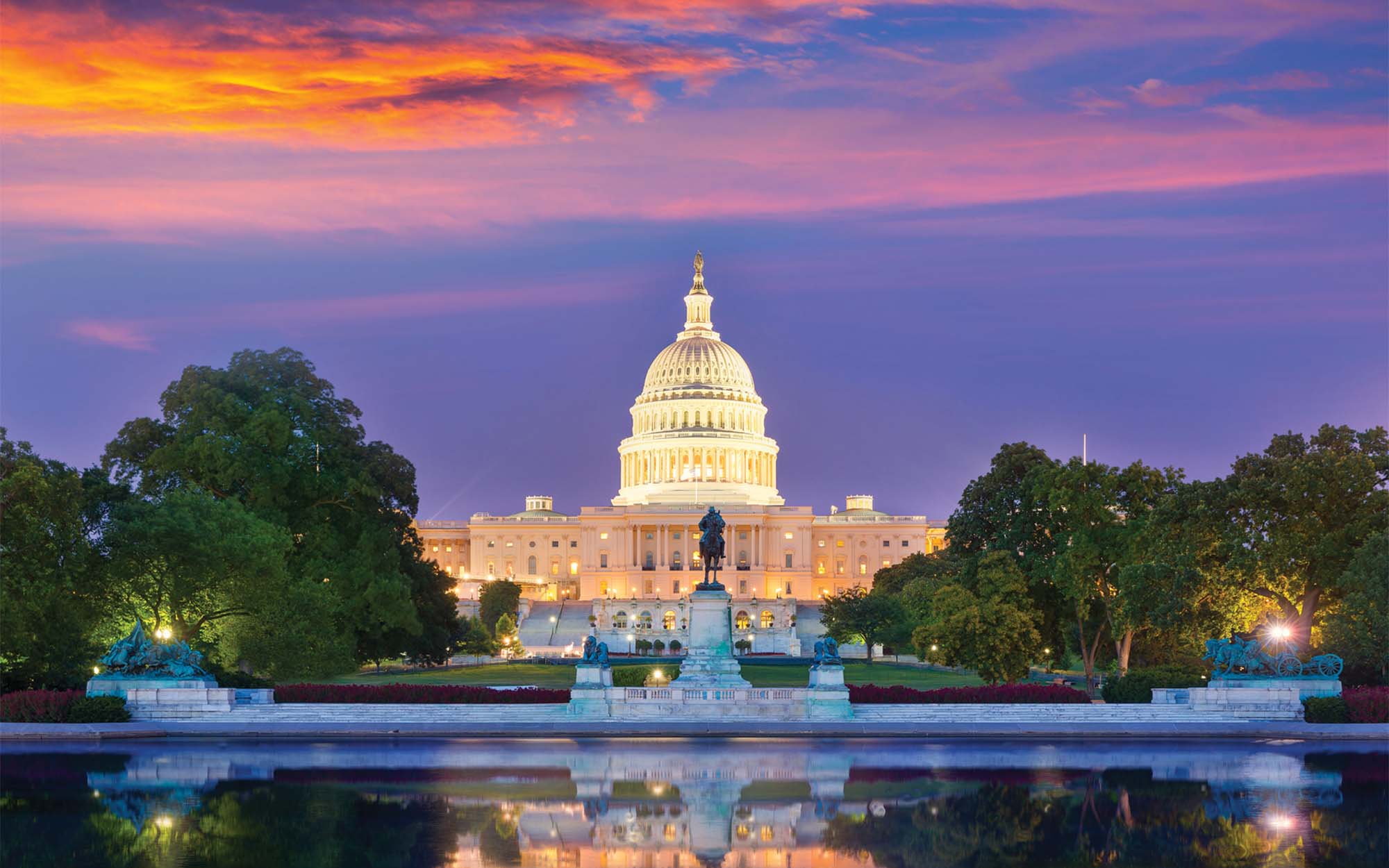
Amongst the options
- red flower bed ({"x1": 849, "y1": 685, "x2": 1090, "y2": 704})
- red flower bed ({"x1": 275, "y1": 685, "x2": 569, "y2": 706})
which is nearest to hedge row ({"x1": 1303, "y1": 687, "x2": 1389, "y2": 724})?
red flower bed ({"x1": 849, "y1": 685, "x2": 1090, "y2": 704})

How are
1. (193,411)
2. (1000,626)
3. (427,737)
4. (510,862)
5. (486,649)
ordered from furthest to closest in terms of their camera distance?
(486,649), (193,411), (1000,626), (427,737), (510,862)

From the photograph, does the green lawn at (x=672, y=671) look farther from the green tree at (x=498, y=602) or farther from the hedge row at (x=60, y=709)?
the green tree at (x=498, y=602)

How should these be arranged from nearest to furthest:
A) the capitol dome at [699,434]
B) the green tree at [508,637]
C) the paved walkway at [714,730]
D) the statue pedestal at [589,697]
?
the paved walkway at [714,730]
the statue pedestal at [589,697]
the green tree at [508,637]
the capitol dome at [699,434]

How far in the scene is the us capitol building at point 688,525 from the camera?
547 ft

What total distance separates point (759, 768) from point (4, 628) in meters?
22.0

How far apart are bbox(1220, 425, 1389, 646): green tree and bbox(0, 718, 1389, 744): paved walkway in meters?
9.73

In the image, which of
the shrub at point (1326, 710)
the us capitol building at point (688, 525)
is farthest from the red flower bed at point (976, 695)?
the us capitol building at point (688, 525)

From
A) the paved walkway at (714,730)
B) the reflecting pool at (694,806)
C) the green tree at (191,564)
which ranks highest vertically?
the green tree at (191,564)

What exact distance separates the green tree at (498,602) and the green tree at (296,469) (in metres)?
56.2

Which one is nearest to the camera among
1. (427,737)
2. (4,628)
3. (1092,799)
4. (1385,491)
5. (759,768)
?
(1092,799)

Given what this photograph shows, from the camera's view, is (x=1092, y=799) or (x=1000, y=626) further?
(x=1000, y=626)

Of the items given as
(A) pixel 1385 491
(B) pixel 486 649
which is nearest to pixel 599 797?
(A) pixel 1385 491

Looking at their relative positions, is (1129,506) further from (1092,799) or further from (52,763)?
(52,763)

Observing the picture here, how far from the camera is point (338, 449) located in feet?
199
